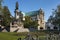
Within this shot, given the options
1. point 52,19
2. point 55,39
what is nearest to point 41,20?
point 52,19

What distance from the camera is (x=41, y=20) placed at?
120 meters

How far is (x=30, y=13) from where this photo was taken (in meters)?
125

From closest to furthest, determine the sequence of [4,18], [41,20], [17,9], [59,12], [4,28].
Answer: [4,28] < [59,12] < [4,18] < [17,9] < [41,20]

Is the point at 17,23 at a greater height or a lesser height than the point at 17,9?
lesser

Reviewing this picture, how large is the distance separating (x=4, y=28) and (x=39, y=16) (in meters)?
45.3

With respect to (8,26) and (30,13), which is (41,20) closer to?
(30,13)

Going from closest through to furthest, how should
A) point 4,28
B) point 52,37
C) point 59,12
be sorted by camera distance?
point 52,37 → point 4,28 → point 59,12

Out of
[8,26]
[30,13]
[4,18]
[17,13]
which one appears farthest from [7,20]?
[30,13]

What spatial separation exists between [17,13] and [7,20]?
3019 centimetres

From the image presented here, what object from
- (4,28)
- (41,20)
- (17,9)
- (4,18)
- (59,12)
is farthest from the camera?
(41,20)

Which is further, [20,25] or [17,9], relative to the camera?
[17,9]

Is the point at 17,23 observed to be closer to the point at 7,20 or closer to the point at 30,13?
the point at 7,20

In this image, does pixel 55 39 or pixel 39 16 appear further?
pixel 39 16

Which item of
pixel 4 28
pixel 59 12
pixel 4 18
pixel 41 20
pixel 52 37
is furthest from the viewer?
pixel 41 20
